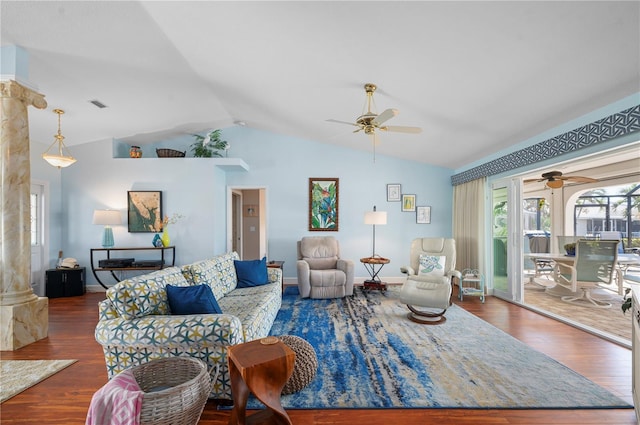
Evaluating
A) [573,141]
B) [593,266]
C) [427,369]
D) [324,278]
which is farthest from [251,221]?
[593,266]

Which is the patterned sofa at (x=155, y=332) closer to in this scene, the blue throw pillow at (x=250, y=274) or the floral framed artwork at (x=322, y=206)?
the blue throw pillow at (x=250, y=274)

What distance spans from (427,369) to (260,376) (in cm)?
155

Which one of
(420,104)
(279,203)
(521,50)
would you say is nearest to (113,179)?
(279,203)

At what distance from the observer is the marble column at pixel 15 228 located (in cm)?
295

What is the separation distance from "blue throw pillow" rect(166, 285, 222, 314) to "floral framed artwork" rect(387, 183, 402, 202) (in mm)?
4369

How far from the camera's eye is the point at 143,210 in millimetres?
5273

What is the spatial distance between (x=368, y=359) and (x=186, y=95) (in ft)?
13.7

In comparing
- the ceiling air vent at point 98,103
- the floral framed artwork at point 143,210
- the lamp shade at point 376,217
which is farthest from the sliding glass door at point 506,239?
the ceiling air vent at point 98,103

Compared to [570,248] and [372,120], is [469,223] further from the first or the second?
[372,120]

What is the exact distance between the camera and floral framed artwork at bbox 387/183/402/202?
5895 mm

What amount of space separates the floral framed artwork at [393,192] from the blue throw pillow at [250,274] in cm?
313

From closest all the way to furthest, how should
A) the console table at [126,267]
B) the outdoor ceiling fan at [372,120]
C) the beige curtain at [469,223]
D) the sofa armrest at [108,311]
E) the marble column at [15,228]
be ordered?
1. the sofa armrest at [108,311]
2. the outdoor ceiling fan at [372,120]
3. the marble column at [15,228]
4. the console table at [126,267]
5. the beige curtain at [469,223]

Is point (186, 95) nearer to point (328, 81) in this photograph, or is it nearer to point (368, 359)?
point (328, 81)

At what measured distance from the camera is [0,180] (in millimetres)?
2982
